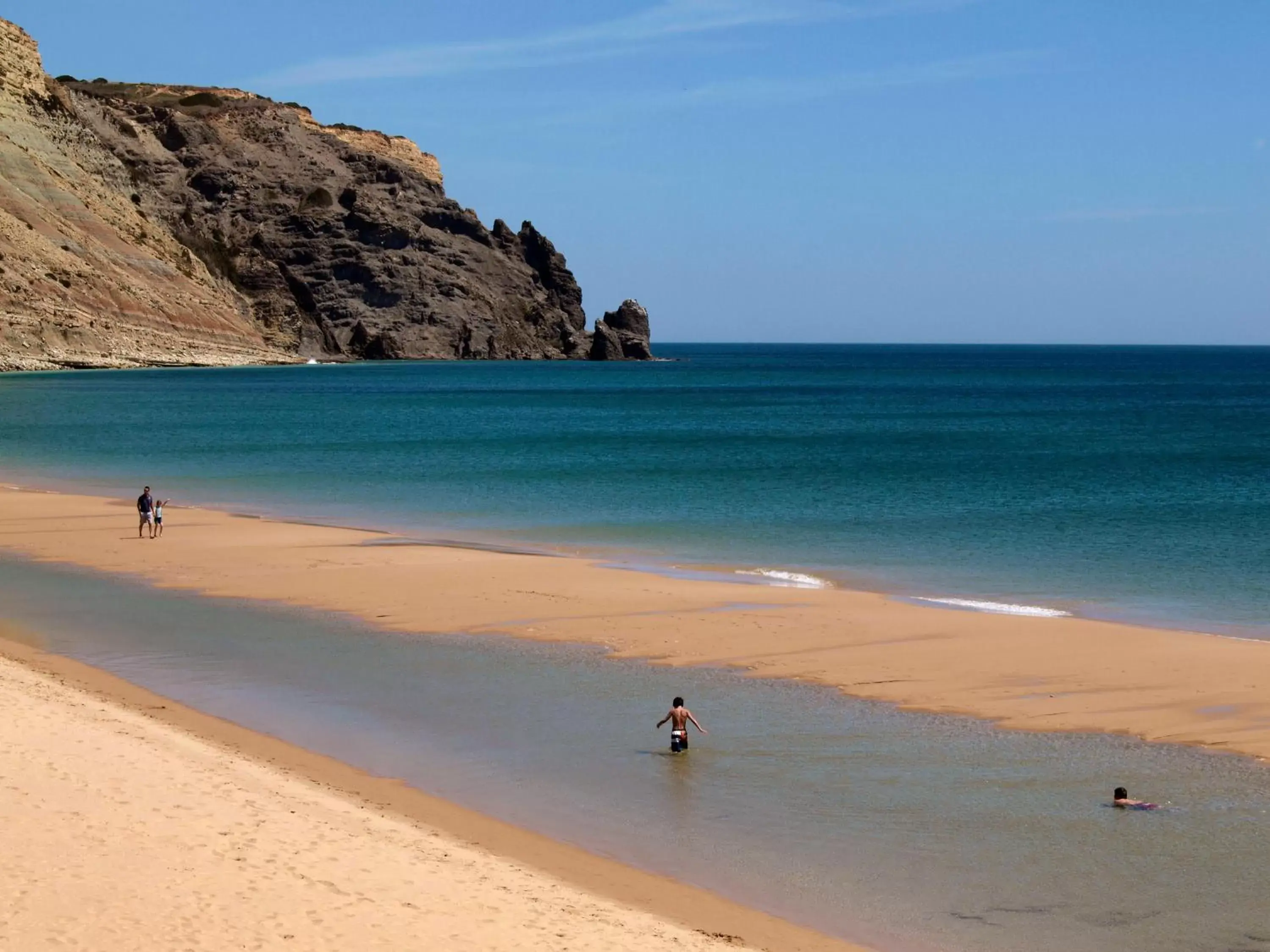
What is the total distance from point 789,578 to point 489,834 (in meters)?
15.6

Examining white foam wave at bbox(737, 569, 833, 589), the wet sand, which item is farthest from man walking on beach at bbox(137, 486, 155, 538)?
white foam wave at bbox(737, 569, 833, 589)

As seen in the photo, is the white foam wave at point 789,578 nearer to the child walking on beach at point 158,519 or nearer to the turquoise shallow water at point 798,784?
the turquoise shallow water at point 798,784

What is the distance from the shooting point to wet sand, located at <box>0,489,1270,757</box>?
16.4m

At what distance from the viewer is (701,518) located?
123ft

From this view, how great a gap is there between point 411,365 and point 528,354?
26802 millimetres

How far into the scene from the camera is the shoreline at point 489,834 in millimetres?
9984

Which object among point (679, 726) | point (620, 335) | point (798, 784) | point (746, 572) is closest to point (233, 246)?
point (620, 335)

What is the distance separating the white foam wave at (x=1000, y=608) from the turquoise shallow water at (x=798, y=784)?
6.98 m

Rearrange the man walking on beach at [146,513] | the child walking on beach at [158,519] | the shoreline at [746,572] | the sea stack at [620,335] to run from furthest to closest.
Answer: the sea stack at [620,335] < the child walking on beach at [158,519] < the man walking on beach at [146,513] < the shoreline at [746,572]

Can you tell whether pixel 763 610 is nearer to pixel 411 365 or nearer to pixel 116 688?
pixel 116 688

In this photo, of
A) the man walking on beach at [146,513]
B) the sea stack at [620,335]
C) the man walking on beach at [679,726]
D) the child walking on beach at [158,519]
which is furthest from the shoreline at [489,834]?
the sea stack at [620,335]

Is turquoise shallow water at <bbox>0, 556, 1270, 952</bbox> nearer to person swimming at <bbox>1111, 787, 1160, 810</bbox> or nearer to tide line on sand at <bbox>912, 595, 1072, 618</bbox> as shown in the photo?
person swimming at <bbox>1111, 787, 1160, 810</bbox>

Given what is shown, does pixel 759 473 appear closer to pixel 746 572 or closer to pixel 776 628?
pixel 746 572

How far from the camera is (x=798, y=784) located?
13.4 m
